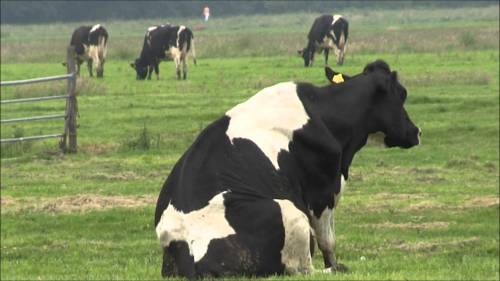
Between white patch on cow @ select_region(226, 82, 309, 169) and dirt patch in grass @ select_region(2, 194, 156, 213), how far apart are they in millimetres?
7384

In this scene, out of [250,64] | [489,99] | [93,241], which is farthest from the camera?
[250,64]

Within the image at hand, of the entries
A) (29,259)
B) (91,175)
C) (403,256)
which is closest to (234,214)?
(403,256)

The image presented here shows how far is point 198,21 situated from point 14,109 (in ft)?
231

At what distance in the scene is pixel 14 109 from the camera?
2938 cm

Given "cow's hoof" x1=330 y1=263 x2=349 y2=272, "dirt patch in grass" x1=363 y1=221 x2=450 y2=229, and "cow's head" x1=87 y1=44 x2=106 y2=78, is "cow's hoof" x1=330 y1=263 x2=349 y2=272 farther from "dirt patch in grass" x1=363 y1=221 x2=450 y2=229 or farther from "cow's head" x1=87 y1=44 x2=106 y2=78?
"cow's head" x1=87 y1=44 x2=106 y2=78

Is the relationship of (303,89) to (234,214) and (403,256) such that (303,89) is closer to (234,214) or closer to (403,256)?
(234,214)

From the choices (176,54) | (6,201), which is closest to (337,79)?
(6,201)

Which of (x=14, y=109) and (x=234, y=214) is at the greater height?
(x=234, y=214)

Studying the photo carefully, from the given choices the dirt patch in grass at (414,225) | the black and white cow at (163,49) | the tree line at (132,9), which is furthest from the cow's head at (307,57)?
the tree line at (132,9)

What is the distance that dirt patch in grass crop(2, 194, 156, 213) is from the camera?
16.6 m

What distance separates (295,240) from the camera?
885 centimetres

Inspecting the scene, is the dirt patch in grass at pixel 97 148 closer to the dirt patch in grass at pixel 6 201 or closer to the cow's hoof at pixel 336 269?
the dirt patch in grass at pixel 6 201

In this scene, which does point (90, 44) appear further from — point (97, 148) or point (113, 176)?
point (113, 176)

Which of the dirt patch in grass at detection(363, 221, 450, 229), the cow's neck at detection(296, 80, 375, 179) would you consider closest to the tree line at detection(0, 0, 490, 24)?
the dirt patch in grass at detection(363, 221, 450, 229)
